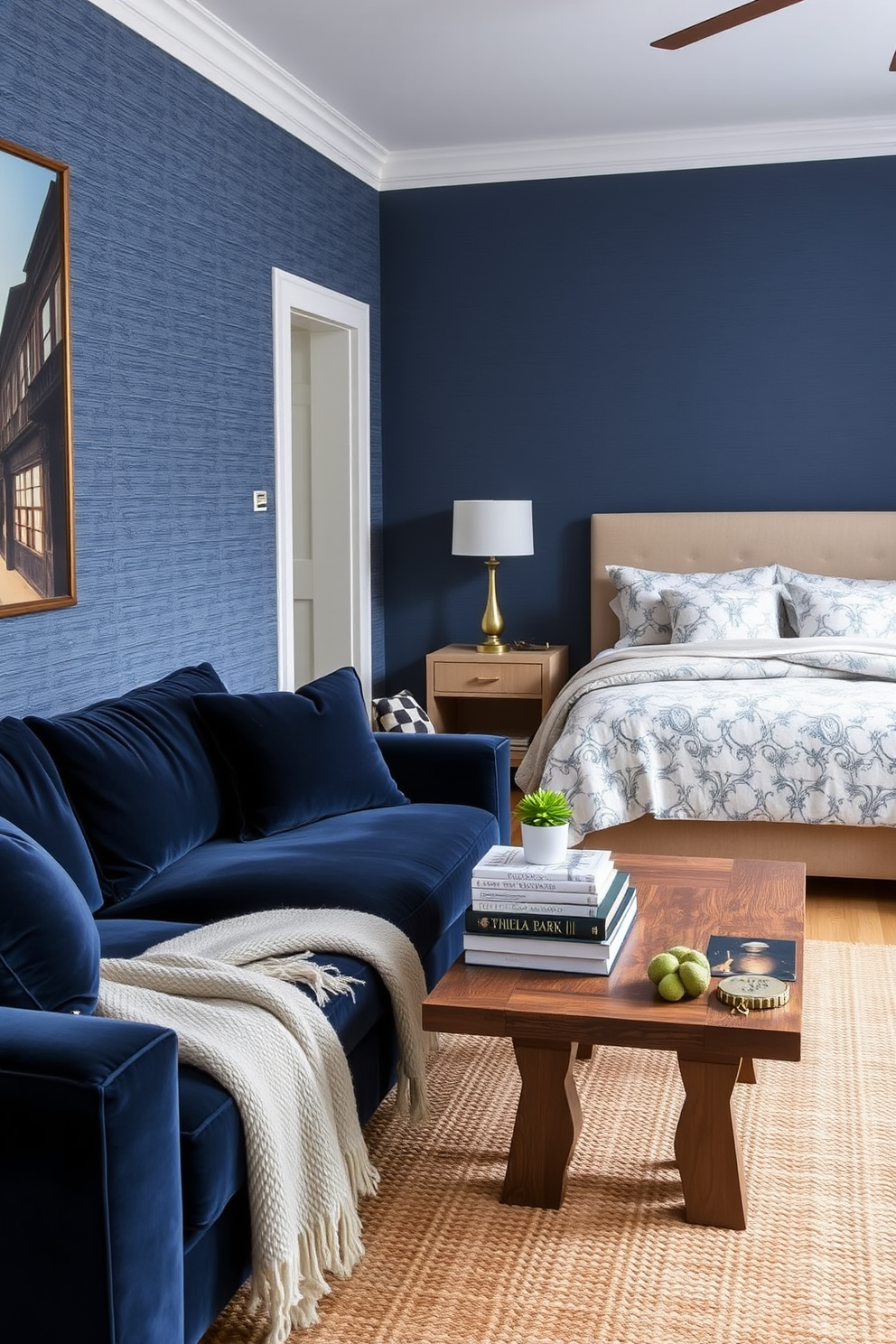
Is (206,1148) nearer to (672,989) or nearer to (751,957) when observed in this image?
(672,989)

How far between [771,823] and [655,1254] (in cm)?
212

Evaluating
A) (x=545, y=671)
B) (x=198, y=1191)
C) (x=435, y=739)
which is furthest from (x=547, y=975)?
(x=545, y=671)

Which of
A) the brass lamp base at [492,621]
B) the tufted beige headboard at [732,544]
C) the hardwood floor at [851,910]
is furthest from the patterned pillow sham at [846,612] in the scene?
the brass lamp base at [492,621]

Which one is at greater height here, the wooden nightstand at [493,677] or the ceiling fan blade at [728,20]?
the ceiling fan blade at [728,20]

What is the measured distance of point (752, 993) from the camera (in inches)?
86.4

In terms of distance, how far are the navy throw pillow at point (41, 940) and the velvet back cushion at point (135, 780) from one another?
861mm

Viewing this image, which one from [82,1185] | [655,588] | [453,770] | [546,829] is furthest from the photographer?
[655,588]

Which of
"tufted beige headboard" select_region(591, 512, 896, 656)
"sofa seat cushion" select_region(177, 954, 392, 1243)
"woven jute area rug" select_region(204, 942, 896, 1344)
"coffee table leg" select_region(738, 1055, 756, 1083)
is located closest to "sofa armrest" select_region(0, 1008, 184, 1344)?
Answer: "sofa seat cushion" select_region(177, 954, 392, 1243)

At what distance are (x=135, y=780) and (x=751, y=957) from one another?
4.39ft

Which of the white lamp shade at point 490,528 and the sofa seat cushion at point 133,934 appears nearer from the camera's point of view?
the sofa seat cushion at point 133,934

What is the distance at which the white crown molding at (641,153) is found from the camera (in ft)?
17.6

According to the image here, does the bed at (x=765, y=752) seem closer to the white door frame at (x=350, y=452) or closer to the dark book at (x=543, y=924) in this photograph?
the white door frame at (x=350, y=452)

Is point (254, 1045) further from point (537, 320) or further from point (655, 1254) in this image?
point (537, 320)

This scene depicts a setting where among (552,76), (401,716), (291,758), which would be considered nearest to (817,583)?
(401,716)
